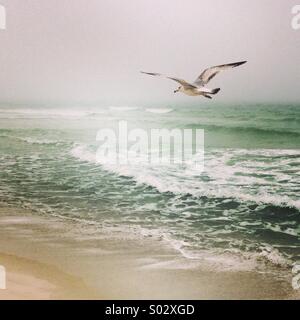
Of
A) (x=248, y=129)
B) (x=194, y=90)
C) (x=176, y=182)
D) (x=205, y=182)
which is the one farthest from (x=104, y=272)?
(x=248, y=129)

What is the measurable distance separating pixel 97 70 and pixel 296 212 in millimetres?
2248

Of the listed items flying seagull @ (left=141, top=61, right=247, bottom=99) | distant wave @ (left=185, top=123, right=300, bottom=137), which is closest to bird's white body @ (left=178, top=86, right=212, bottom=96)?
flying seagull @ (left=141, top=61, right=247, bottom=99)

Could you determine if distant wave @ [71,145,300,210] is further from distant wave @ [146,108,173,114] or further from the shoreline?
the shoreline

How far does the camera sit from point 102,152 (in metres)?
4.75

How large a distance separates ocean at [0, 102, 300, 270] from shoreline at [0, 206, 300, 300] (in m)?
0.14

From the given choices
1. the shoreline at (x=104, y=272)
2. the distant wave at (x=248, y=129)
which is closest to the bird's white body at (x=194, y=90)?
Result: the distant wave at (x=248, y=129)

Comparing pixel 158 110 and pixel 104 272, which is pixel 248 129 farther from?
pixel 104 272

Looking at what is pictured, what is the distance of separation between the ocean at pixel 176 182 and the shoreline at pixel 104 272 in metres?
0.14

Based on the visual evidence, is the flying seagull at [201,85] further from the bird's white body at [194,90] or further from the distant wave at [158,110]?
the distant wave at [158,110]

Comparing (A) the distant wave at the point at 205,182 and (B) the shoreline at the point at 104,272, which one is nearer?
(B) the shoreline at the point at 104,272

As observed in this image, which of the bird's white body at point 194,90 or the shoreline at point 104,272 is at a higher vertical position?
the bird's white body at point 194,90

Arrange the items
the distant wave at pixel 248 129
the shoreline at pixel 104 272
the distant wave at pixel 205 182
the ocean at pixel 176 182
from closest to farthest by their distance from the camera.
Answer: the shoreline at pixel 104 272 < the ocean at pixel 176 182 < the distant wave at pixel 205 182 < the distant wave at pixel 248 129

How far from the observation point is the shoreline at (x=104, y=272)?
135 inches
